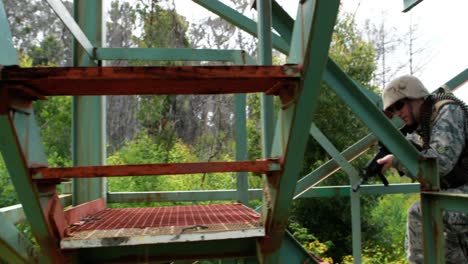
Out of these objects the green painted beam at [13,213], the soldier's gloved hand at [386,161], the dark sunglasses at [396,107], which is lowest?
the green painted beam at [13,213]

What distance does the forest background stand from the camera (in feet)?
32.7

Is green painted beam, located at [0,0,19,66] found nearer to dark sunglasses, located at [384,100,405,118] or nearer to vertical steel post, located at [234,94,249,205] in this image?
vertical steel post, located at [234,94,249,205]

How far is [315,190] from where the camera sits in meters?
4.31

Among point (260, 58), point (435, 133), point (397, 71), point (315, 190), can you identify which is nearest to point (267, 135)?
point (260, 58)

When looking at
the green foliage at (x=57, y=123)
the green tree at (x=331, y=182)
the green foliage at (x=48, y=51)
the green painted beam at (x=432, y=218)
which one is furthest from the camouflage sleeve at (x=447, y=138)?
the green foliage at (x=48, y=51)

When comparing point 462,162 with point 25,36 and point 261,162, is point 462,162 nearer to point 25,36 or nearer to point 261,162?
point 261,162

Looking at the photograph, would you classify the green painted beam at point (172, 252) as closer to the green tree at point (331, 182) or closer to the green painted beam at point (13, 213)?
the green painted beam at point (13, 213)

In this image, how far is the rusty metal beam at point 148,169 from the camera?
1.64 metres

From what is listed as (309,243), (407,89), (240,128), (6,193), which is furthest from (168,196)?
(6,193)

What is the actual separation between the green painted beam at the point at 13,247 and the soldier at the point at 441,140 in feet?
6.63

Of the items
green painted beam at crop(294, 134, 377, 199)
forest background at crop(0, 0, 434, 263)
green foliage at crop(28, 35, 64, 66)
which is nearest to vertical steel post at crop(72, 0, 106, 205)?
green painted beam at crop(294, 134, 377, 199)

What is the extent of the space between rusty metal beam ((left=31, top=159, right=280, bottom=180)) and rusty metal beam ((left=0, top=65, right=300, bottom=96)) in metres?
0.29

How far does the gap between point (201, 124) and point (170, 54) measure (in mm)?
16914

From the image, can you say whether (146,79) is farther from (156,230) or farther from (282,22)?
(282,22)
